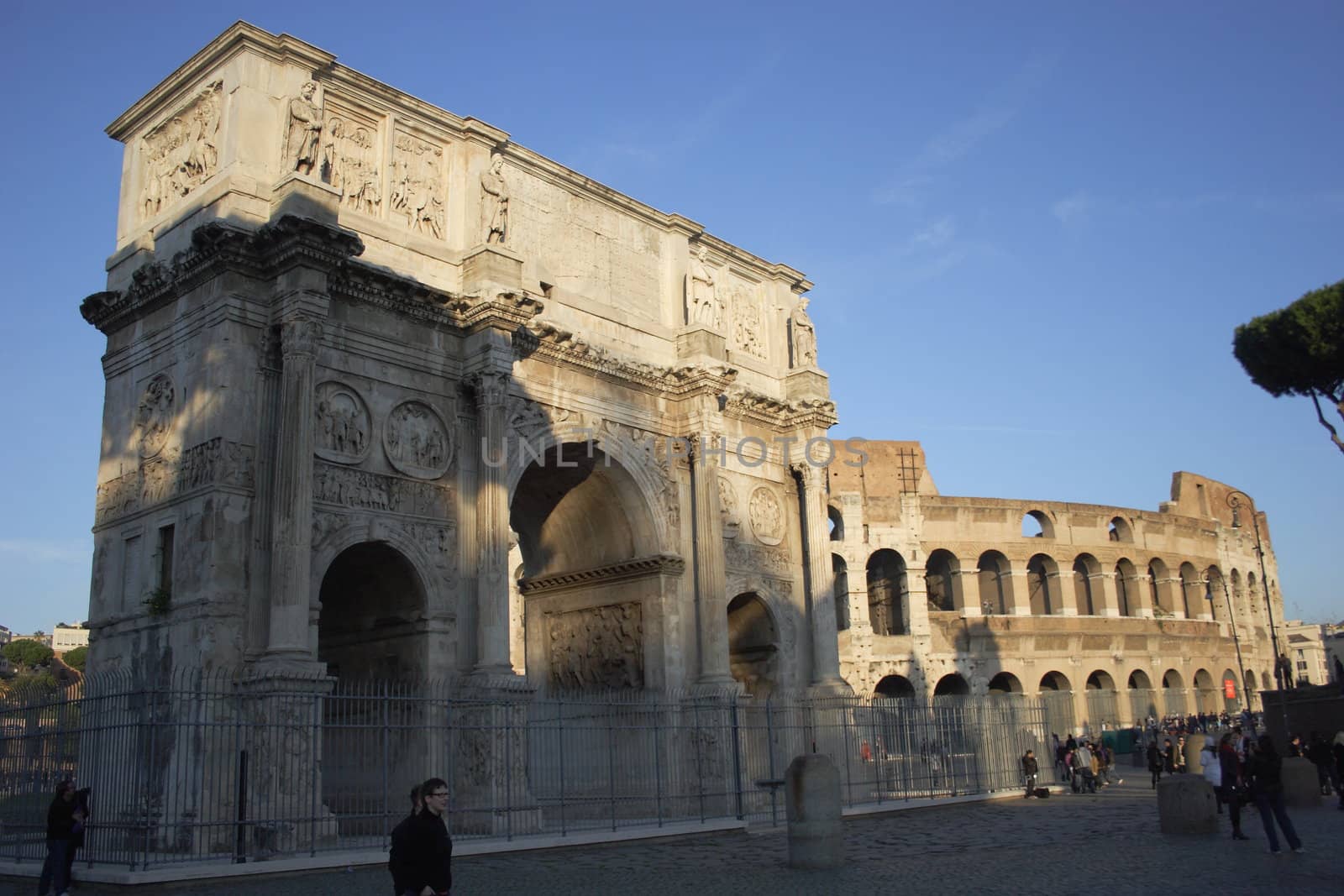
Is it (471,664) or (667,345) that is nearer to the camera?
(471,664)

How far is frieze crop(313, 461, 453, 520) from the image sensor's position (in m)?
15.8

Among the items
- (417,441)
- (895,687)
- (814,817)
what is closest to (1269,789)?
(814,817)

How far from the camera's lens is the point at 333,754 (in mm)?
16469

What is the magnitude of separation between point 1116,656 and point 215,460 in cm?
3577

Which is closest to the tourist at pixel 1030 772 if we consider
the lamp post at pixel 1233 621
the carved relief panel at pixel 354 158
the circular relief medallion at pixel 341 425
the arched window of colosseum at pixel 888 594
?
the circular relief medallion at pixel 341 425

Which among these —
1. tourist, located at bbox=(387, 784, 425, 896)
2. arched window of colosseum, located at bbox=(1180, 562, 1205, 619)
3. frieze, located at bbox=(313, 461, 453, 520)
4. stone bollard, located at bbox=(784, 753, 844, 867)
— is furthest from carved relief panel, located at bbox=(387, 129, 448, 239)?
arched window of colosseum, located at bbox=(1180, 562, 1205, 619)

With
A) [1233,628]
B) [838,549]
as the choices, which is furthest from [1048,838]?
[1233,628]

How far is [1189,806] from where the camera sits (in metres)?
13.5

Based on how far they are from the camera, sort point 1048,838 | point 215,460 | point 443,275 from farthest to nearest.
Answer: point 443,275, point 215,460, point 1048,838

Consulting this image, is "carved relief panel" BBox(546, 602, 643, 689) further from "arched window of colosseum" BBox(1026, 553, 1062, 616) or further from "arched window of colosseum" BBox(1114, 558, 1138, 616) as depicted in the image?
"arched window of colosseum" BBox(1114, 558, 1138, 616)

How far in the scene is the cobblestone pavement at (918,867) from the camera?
10.0 m

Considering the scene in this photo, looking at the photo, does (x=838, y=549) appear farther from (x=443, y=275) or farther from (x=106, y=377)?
(x=106, y=377)

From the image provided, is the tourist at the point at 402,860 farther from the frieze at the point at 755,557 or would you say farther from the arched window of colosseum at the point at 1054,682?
the arched window of colosseum at the point at 1054,682

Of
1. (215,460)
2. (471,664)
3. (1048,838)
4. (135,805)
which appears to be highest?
(215,460)
